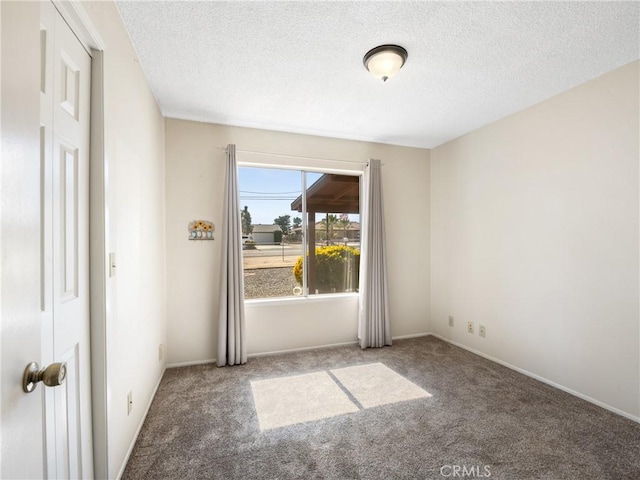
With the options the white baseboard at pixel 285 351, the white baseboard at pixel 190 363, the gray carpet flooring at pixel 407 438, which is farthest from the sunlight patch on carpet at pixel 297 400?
the white baseboard at pixel 190 363

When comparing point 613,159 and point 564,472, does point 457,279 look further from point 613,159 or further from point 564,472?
point 564,472

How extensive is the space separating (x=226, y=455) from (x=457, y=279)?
3122mm

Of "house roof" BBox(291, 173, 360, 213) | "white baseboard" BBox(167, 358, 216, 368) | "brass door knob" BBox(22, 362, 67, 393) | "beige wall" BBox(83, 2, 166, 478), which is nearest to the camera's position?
"brass door knob" BBox(22, 362, 67, 393)

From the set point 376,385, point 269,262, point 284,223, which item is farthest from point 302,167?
point 376,385

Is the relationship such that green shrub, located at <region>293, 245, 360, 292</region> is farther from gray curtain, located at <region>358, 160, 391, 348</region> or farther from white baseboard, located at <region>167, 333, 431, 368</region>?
white baseboard, located at <region>167, 333, 431, 368</region>

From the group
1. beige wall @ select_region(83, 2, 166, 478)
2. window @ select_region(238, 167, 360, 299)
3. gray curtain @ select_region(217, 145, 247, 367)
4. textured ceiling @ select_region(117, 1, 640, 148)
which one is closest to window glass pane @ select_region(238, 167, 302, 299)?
window @ select_region(238, 167, 360, 299)

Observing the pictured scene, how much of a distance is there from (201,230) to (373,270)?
2.05 meters

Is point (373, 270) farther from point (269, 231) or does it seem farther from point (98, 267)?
point (98, 267)

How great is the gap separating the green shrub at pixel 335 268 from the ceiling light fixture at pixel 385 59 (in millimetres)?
2180

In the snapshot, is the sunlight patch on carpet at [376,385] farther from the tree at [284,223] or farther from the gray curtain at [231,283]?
the tree at [284,223]

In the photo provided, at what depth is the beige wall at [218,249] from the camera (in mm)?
3248

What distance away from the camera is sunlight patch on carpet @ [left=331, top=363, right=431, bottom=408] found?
8.36 feet

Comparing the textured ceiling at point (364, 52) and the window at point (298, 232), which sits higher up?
the textured ceiling at point (364, 52)

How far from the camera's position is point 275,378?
2.93 m
